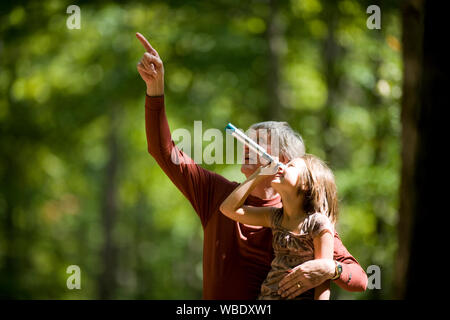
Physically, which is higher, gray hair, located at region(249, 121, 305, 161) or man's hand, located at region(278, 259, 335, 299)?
gray hair, located at region(249, 121, 305, 161)

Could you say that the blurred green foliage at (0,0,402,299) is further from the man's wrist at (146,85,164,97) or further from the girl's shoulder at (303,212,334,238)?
the girl's shoulder at (303,212,334,238)

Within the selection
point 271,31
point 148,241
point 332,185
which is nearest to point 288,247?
point 332,185

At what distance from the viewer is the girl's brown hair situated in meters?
2.55

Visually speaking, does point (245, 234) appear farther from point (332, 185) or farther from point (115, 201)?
point (115, 201)

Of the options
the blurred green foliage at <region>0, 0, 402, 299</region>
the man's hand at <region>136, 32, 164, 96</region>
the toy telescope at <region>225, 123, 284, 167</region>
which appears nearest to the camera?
the toy telescope at <region>225, 123, 284, 167</region>

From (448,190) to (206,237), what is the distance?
Answer: 4.36ft

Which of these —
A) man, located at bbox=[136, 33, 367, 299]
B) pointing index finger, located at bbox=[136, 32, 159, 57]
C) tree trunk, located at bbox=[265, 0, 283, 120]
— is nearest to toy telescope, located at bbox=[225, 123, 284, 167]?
man, located at bbox=[136, 33, 367, 299]

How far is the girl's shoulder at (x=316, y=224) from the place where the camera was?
2.44 m

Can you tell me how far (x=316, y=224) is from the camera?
2461 mm

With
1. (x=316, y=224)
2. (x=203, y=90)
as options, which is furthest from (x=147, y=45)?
(x=203, y=90)

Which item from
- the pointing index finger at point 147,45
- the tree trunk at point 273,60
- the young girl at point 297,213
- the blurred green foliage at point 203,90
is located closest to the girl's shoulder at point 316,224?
the young girl at point 297,213

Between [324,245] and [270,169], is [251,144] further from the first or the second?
[324,245]

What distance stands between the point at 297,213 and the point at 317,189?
5.9 inches

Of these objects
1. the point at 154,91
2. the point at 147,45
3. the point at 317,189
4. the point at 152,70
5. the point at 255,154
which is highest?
the point at 147,45
